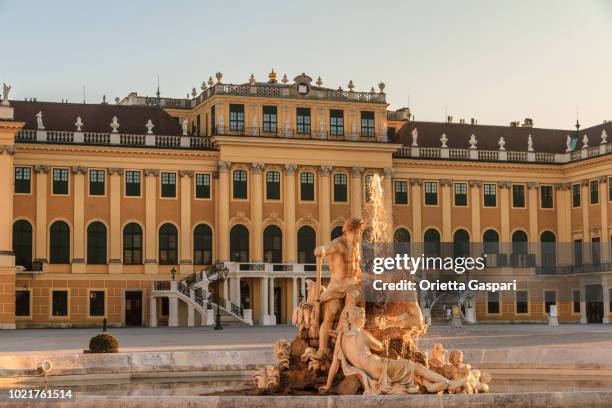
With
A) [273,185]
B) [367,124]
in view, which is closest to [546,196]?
[367,124]

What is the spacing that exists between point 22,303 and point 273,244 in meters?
13.1

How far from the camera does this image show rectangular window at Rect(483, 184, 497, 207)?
229 ft

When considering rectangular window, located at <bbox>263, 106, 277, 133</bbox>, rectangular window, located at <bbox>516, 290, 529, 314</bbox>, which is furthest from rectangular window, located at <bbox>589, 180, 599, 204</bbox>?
rectangular window, located at <bbox>263, 106, 277, 133</bbox>

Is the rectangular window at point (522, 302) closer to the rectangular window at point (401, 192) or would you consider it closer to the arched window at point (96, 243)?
the rectangular window at point (401, 192)

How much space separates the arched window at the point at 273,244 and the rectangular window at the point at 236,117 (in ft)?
17.5

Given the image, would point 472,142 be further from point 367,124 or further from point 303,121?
point 303,121

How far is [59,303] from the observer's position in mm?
60344

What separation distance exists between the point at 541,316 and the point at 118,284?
23.3 metres

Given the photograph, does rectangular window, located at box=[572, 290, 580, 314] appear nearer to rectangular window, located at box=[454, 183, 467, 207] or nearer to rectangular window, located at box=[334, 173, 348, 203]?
rectangular window, located at box=[454, 183, 467, 207]

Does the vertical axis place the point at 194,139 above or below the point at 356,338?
above

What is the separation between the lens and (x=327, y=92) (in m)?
65.9

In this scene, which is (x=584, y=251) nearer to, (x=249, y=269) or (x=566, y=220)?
(x=566, y=220)

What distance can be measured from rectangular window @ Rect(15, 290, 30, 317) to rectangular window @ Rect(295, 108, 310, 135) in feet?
53.1

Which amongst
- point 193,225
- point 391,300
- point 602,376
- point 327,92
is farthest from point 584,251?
point 391,300
